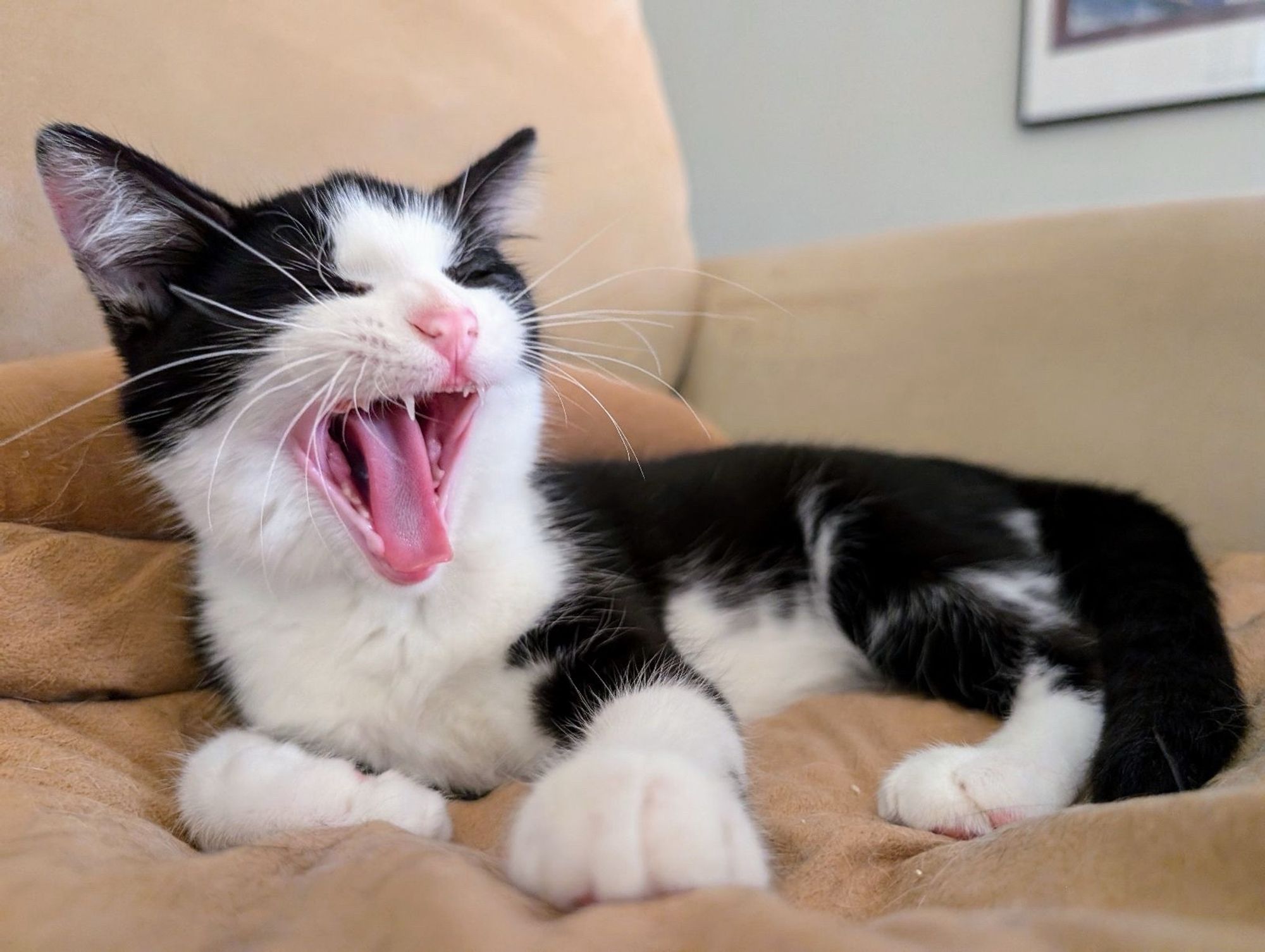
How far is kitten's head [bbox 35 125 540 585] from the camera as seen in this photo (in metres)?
0.70

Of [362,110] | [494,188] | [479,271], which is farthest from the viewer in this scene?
[362,110]

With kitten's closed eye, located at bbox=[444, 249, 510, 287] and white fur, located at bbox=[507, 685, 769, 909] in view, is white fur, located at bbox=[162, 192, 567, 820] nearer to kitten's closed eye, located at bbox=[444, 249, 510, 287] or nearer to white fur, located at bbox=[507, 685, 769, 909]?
kitten's closed eye, located at bbox=[444, 249, 510, 287]

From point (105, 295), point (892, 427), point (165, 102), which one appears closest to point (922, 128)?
point (892, 427)

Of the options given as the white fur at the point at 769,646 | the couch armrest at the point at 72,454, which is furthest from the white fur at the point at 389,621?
the white fur at the point at 769,646

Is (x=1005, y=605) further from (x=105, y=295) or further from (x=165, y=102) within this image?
(x=165, y=102)

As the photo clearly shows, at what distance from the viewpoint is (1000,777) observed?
749 mm

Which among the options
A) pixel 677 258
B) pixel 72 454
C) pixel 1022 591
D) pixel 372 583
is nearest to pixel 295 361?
pixel 372 583

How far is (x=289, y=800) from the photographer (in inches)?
26.8

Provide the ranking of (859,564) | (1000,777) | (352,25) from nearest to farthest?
(1000,777)
(859,564)
(352,25)

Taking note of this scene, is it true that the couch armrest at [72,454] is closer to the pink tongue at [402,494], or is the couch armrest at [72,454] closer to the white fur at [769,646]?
the pink tongue at [402,494]

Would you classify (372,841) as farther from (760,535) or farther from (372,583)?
(760,535)

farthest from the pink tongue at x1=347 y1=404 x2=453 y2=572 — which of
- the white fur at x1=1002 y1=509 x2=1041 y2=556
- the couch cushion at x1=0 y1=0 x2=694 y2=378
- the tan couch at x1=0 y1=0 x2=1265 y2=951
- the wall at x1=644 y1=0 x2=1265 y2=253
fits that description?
the wall at x1=644 y1=0 x2=1265 y2=253

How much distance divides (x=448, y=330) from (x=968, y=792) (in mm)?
Result: 621

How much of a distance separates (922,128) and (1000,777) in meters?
2.16
